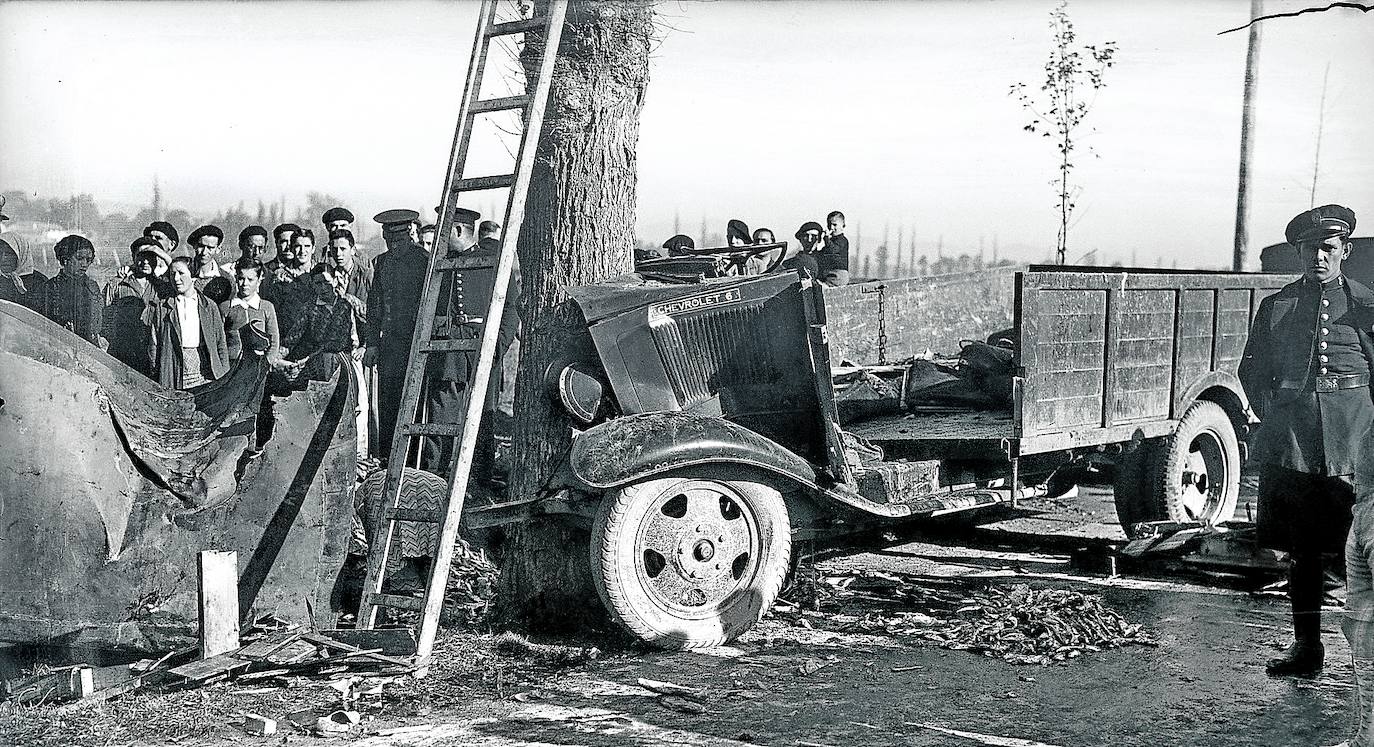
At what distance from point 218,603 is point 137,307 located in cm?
442

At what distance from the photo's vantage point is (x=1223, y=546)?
248 inches

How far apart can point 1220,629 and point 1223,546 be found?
2.64 feet

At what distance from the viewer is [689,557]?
533 centimetres

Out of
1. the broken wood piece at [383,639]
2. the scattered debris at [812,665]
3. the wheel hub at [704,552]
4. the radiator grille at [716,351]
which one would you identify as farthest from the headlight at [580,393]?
the scattered debris at [812,665]

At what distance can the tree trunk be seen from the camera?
18.9ft

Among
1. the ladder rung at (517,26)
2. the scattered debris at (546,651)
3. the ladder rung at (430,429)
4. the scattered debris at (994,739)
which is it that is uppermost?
the ladder rung at (517,26)

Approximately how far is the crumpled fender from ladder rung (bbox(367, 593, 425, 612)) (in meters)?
0.91

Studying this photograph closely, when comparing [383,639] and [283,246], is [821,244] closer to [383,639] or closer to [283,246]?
[283,246]

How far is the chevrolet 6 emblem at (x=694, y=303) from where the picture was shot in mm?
5781

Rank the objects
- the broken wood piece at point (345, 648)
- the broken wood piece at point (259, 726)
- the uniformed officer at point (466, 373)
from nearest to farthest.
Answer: the broken wood piece at point (259, 726) < the broken wood piece at point (345, 648) < the uniformed officer at point (466, 373)

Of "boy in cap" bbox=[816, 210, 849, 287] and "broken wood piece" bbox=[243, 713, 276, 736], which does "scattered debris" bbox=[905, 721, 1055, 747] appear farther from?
"boy in cap" bbox=[816, 210, 849, 287]

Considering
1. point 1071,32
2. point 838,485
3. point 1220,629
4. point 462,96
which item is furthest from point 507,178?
point 1071,32

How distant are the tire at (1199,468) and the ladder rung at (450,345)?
4855 mm

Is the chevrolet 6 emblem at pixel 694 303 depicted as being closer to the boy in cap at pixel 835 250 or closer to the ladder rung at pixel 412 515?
the ladder rung at pixel 412 515
